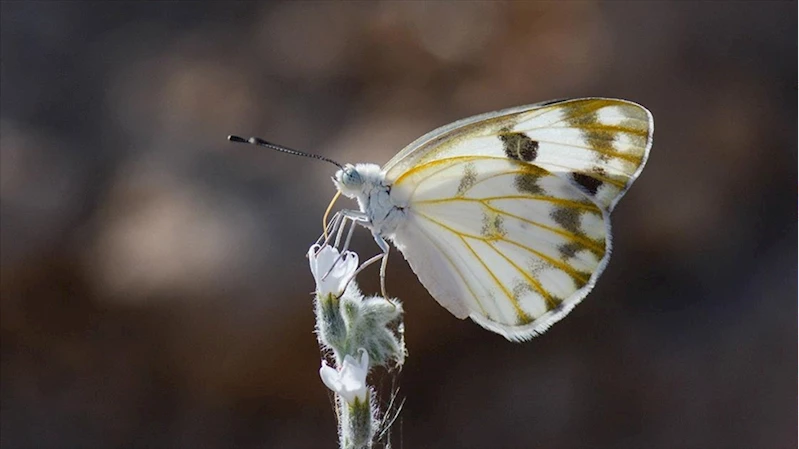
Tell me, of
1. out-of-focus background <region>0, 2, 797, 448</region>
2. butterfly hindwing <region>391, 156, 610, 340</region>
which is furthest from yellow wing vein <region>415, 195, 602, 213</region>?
out-of-focus background <region>0, 2, 797, 448</region>

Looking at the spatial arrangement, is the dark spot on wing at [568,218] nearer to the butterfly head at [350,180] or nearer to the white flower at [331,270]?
the butterfly head at [350,180]

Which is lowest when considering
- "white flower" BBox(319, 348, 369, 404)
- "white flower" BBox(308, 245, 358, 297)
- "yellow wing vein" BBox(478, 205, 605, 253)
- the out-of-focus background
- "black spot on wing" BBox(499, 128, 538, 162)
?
"white flower" BBox(319, 348, 369, 404)

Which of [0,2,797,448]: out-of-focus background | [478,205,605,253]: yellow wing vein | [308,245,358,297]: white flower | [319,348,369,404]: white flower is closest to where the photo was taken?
[319,348,369,404]: white flower

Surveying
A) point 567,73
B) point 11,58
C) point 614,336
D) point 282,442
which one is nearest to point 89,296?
point 282,442

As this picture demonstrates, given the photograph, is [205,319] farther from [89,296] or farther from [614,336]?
[614,336]

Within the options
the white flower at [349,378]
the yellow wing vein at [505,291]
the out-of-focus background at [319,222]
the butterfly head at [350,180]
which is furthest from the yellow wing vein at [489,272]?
the out-of-focus background at [319,222]

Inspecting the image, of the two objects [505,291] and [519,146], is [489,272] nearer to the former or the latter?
[505,291]

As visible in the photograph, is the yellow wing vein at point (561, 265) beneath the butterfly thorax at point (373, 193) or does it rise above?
beneath

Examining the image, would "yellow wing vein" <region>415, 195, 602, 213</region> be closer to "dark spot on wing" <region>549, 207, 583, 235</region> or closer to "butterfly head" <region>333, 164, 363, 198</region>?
"dark spot on wing" <region>549, 207, 583, 235</region>
